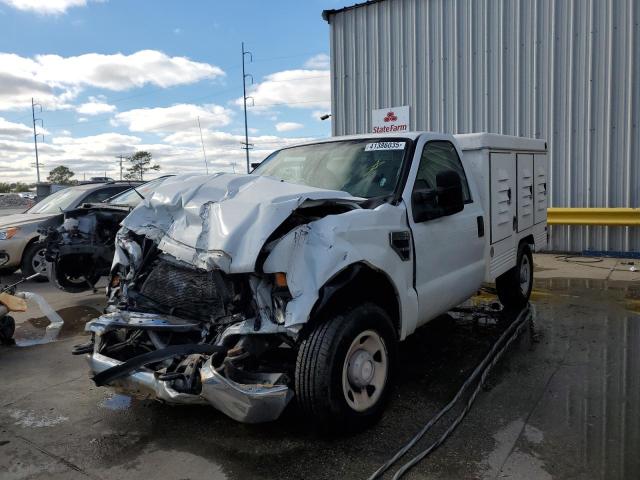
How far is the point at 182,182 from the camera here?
392 centimetres

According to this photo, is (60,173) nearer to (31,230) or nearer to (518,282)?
(31,230)

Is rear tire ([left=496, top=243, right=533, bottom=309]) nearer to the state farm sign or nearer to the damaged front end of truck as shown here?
the damaged front end of truck

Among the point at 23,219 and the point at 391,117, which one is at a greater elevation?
the point at 391,117

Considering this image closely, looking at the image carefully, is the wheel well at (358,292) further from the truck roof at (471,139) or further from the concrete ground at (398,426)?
the truck roof at (471,139)

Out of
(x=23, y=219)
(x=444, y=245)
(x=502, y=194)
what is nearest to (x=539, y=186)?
(x=502, y=194)

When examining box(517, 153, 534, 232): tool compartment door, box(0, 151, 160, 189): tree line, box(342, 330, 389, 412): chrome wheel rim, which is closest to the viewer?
box(342, 330, 389, 412): chrome wheel rim

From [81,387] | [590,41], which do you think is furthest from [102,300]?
[590,41]

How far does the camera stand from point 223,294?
331cm

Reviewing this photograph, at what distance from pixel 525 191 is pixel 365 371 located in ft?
12.9

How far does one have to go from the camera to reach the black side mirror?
405 cm

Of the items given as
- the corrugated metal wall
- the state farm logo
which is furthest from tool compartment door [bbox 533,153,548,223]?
the state farm logo

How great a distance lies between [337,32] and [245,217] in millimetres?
11814

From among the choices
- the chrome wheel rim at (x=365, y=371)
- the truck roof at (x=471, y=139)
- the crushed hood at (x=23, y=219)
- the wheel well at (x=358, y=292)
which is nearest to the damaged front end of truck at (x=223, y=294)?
the wheel well at (x=358, y=292)

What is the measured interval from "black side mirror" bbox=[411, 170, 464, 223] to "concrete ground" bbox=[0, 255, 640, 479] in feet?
4.41
